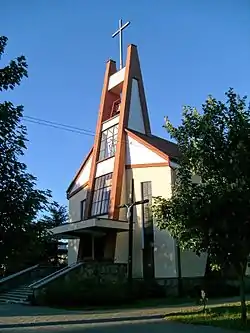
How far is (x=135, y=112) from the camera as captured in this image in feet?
112

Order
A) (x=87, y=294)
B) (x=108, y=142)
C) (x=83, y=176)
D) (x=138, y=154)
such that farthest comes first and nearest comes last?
(x=83, y=176) → (x=108, y=142) → (x=138, y=154) → (x=87, y=294)

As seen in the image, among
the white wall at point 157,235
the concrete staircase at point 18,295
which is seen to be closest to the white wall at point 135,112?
the white wall at point 157,235

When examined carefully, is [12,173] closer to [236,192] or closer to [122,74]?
[236,192]

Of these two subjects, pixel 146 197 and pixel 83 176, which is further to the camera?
pixel 83 176

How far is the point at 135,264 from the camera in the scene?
29.8m

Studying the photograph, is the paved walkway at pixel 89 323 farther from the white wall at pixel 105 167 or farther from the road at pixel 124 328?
the white wall at pixel 105 167

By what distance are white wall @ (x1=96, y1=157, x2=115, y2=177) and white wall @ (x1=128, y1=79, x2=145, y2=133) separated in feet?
10.0

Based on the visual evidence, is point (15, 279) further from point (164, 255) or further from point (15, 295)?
point (164, 255)

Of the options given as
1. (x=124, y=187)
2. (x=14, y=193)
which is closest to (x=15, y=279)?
(x=124, y=187)

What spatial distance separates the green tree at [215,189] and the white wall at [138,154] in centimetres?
1608

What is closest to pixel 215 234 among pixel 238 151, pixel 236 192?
pixel 236 192

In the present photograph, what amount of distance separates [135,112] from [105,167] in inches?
195

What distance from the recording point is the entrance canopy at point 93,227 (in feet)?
92.8

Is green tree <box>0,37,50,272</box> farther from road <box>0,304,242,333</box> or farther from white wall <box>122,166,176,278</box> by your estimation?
white wall <box>122,166,176,278</box>
